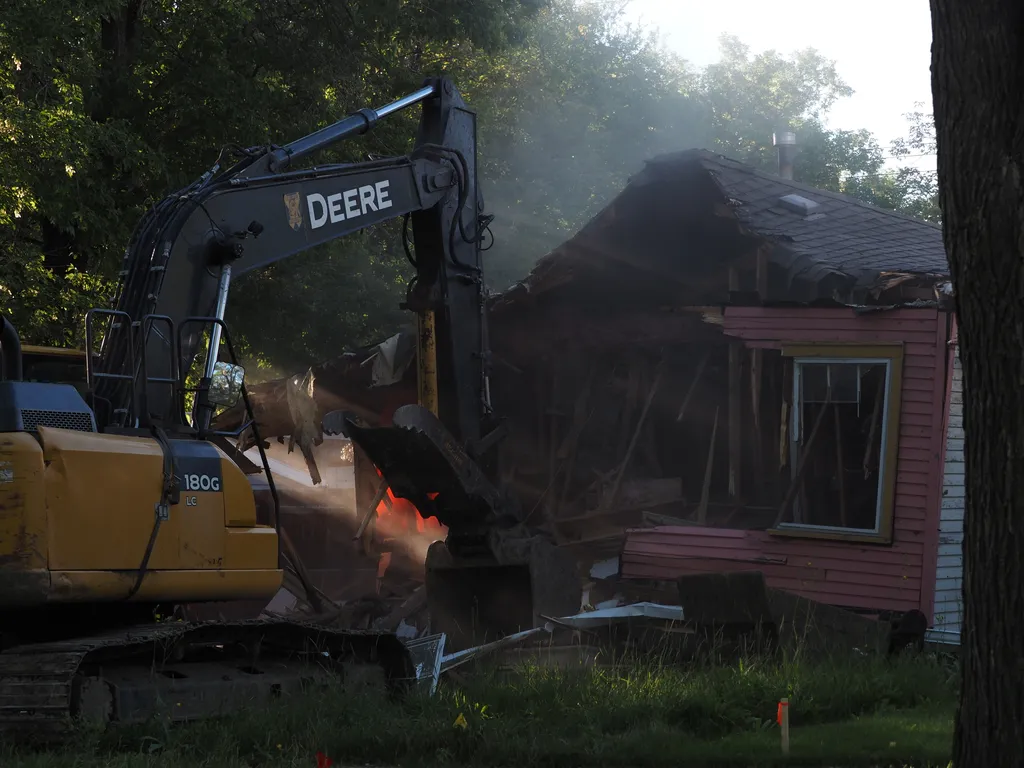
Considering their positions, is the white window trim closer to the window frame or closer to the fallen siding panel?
the window frame

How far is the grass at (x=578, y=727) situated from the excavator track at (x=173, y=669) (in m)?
0.27

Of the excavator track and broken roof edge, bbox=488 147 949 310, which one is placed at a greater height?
broken roof edge, bbox=488 147 949 310

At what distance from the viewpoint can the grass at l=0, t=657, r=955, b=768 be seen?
7.37 meters

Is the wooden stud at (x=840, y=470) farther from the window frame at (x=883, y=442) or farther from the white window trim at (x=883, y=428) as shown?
the window frame at (x=883, y=442)

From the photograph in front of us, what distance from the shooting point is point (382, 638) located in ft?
32.1

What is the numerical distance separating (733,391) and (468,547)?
4.12 meters

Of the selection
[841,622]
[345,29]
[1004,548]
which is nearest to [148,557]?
[1004,548]

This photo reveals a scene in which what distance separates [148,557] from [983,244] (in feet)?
17.5

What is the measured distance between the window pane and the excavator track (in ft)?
17.8

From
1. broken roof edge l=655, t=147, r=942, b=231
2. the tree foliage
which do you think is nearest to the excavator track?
broken roof edge l=655, t=147, r=942, b=231

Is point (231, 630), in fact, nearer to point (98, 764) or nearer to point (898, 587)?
point (98, 764)

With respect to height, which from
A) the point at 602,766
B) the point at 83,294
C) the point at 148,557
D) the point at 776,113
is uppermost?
the point at 776,113

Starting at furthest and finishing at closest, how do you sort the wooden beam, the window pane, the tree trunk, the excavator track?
the wooden beam → the window pane → the excavator track → the tree trunk

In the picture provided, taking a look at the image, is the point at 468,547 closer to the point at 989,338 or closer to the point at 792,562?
the point at 792,562
